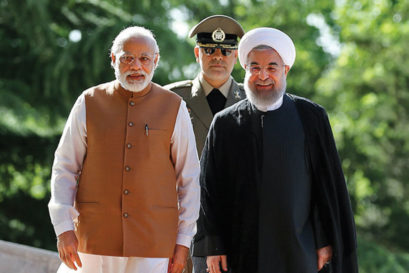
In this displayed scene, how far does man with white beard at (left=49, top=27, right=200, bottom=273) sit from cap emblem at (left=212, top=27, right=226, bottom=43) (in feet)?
3.81

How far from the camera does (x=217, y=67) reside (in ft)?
15.9

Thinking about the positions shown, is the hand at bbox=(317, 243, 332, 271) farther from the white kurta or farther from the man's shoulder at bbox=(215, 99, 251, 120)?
the man's shoulder at bbox=(215, 99, 251, 120)

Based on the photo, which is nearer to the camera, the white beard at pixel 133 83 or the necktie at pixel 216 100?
the white beard at pixel 133 83

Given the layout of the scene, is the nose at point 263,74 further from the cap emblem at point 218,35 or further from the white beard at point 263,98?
the cap emblem at point 218,35

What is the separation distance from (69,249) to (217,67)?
5.67 feet

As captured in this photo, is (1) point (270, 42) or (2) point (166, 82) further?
(2) point (166, 82)

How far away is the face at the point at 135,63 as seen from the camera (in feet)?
12.2

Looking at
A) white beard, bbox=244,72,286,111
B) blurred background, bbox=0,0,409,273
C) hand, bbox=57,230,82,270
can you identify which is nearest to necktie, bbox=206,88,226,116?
white beard, bbox=244,72,286,111

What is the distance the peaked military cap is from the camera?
4867mm

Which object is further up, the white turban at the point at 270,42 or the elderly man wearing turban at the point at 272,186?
the white turban at the point at 270,42

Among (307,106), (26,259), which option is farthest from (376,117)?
(307,106)

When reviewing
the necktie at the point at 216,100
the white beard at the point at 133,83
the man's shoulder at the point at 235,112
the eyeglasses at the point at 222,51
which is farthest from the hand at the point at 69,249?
the eyeglasses at the point at 222,51

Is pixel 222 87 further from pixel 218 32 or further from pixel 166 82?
pixel 166 82

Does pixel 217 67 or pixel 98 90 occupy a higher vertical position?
pixel 217 67
